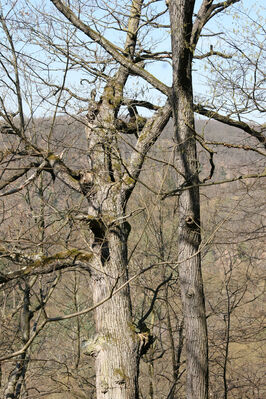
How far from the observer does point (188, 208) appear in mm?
4828

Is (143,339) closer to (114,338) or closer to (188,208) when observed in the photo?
(114,338)

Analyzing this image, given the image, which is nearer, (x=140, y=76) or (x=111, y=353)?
(x=111, y=353)

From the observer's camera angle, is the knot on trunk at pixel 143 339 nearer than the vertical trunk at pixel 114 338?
No

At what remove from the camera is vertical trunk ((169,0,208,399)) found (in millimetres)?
4531

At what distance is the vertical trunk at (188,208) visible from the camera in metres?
4.53

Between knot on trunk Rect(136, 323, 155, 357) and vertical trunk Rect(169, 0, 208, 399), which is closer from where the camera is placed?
vertical trunk Rect(169, 0, 208, 399)

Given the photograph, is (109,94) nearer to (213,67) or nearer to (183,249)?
(213,67)

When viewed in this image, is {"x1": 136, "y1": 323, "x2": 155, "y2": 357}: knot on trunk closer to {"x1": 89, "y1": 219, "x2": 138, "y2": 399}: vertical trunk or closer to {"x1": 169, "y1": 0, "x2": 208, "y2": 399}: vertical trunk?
{"x1": 89, "y1": 219, "x2": 138, "y2": 399}: vertical trunk

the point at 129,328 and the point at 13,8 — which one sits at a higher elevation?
the point at 13,8

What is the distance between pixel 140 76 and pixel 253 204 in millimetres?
6858

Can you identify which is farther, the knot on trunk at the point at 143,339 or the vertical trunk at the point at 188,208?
the knot on trunk at the point at 143,339

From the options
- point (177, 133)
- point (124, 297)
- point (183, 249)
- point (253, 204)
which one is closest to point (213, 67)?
point (177, 133)

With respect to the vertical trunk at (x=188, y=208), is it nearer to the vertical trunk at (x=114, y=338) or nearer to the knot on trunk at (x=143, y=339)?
the knot on trunk at (x=143, y=339)

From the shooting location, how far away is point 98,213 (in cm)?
517
